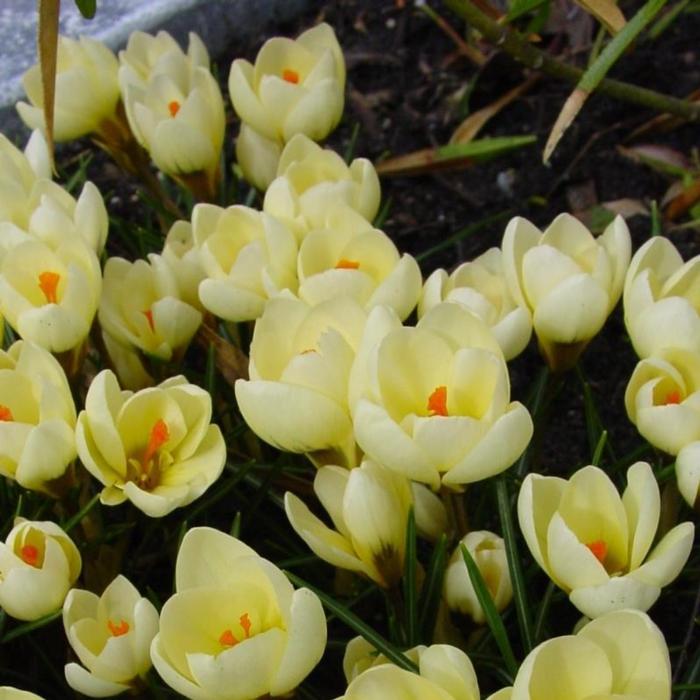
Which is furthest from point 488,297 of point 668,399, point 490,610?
point 490,610

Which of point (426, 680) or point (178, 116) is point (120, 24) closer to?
point (178, 116)

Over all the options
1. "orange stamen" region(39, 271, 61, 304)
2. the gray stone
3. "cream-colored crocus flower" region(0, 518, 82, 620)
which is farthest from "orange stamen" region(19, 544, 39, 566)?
the gray stone

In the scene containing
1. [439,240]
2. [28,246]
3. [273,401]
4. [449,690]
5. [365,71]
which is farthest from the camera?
[365,71]

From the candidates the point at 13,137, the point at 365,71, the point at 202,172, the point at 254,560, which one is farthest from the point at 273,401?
the point at 365,71

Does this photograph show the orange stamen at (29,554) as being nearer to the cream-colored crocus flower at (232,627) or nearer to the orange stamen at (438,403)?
Answer: the cream-colored crocus flower at (232,627)

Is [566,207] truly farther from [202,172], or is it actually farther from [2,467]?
[2,467]

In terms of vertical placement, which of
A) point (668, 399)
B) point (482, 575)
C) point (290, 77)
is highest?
point (290, 77)
